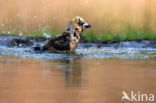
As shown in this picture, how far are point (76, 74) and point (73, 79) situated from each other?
574 mm

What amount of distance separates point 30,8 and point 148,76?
1106cm

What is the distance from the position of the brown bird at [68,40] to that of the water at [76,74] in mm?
285

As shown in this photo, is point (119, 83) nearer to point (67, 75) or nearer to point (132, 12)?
point (67, 75)

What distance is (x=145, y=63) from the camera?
12617 millimetres

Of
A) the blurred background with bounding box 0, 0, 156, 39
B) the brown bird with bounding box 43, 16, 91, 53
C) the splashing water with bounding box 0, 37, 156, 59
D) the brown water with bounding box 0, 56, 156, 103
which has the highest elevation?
the blurred background with bounding box 0, 0, 156, 39

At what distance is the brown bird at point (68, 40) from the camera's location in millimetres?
14445

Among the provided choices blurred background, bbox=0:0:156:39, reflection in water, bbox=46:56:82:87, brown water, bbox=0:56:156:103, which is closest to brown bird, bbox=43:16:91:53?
reflection in water, bbox=46:56:82:87

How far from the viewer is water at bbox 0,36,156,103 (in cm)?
875

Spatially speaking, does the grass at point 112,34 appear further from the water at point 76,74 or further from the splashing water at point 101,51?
the water at point 76,74

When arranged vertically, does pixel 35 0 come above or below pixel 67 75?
above

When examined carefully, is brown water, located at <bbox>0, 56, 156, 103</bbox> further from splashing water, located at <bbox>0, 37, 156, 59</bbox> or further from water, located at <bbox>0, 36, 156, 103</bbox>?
splashing water, located at <bbox>0, 37, 156, 59</bbox>

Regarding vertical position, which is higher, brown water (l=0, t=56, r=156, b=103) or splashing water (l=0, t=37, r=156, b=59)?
splashing water (l=0, t=37, r=156, b=59)

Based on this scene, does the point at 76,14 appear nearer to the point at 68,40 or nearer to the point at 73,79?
the point at 68,40

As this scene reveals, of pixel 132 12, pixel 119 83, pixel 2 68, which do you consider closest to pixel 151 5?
pixel 132 12
